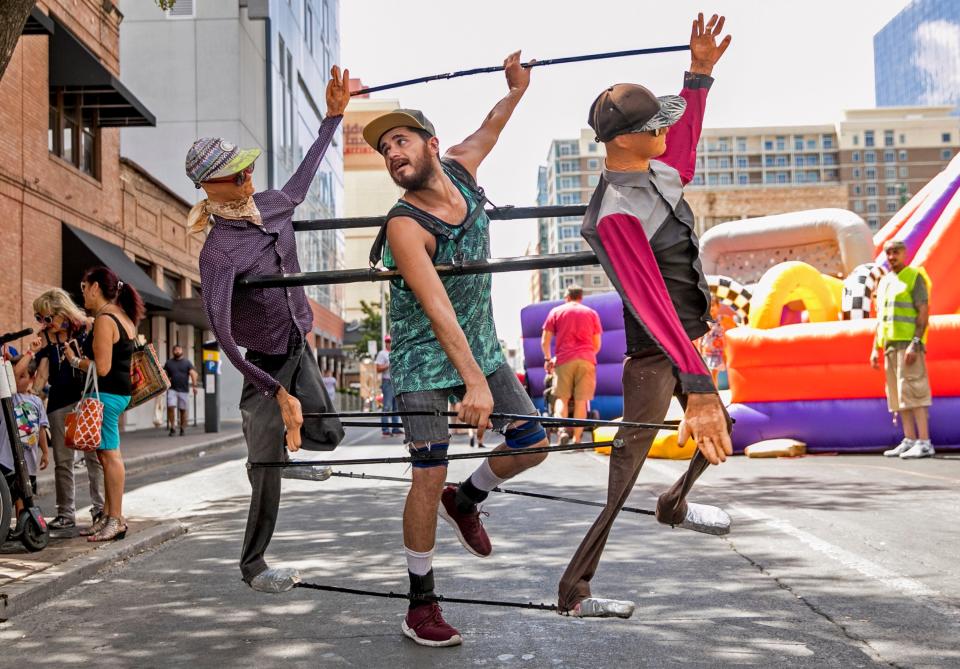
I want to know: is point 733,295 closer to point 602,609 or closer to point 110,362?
point 110,362

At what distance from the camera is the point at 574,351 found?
13.5 meters

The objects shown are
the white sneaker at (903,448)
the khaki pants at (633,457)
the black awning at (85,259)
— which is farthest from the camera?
the black awning at (85,259)

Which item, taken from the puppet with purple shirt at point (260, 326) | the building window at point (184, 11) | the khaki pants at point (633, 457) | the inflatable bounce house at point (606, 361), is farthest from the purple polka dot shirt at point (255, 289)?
the building window at point (184, 11)

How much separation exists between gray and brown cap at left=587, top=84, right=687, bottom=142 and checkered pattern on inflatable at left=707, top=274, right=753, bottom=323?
489 inches

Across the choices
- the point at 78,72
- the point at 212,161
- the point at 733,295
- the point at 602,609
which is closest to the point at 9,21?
the point at 212,161

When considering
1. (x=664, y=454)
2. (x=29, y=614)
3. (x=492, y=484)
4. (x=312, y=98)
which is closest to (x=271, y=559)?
(x=29, y=614)

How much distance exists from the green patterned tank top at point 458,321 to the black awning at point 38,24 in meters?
14.9

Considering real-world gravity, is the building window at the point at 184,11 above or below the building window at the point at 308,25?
below

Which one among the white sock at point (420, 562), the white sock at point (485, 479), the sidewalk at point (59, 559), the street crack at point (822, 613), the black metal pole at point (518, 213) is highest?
the black metal pole at point (518, 213)

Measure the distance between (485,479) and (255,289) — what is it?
1175 millimetres

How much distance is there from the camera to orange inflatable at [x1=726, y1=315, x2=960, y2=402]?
11781 mm

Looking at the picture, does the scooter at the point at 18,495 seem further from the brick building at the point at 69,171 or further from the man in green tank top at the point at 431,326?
the brick building at the point at 69,171

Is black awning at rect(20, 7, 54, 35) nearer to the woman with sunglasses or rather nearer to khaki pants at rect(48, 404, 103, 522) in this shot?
the woman with sunglasses

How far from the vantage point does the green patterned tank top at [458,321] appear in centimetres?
401
